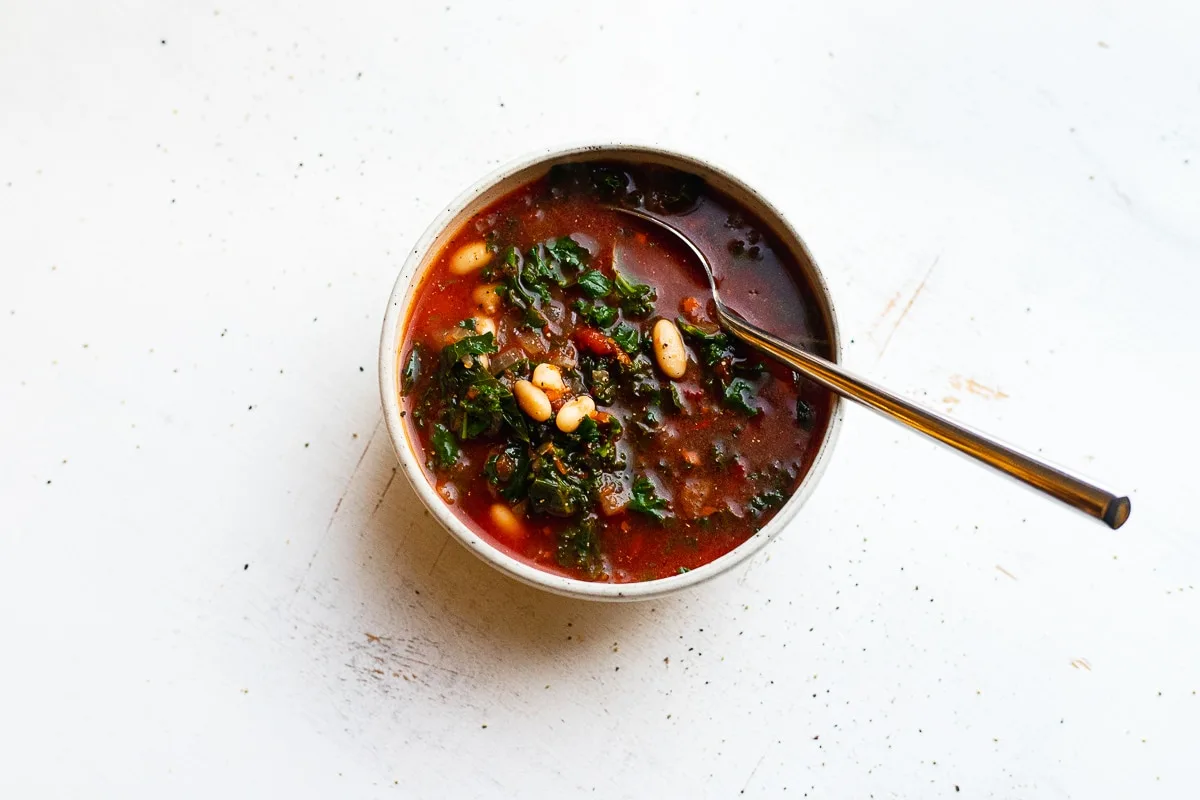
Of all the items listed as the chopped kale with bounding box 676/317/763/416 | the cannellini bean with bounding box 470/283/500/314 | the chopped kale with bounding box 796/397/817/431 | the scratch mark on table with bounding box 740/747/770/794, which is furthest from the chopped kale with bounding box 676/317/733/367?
the scratch mark on table with bounding box 740/747/770/794

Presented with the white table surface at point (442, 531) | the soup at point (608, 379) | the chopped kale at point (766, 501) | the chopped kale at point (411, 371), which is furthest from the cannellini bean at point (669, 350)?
the white table surface at point (442, 531)

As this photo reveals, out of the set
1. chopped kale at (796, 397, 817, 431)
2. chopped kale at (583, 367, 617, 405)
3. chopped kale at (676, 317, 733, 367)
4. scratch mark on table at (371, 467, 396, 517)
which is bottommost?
scratch mark on table at (371, 467, 396, 517)

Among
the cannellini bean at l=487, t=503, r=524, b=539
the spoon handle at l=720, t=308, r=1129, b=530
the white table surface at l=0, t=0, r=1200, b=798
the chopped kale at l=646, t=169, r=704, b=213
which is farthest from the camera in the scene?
the white table surface at l=0, t=0, r=1200, b=798

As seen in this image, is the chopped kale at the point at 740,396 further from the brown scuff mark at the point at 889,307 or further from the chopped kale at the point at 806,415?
the brown scuff mark at the point at 889,307

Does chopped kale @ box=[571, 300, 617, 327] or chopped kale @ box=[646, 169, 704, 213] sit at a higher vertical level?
chopped kale @ box=[646, 169, 704, 213]

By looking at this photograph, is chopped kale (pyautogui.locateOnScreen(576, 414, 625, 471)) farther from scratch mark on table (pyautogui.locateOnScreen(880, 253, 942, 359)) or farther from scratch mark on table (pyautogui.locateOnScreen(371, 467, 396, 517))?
scratch mark on table (pyautogui.locateOnScreen(880, 253, 942, 359))

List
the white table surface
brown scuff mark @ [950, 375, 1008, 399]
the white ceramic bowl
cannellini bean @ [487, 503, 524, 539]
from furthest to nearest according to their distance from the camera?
brown scuff mark @ [950, 375, 1008, 399]
the white table surface
cannellini bean @ [487, 503, 524, 539]
the white ceramic bowl

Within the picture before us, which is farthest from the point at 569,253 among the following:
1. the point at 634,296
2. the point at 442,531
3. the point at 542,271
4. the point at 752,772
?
the point at 752,772

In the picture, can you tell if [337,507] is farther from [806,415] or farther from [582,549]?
[806,415]
